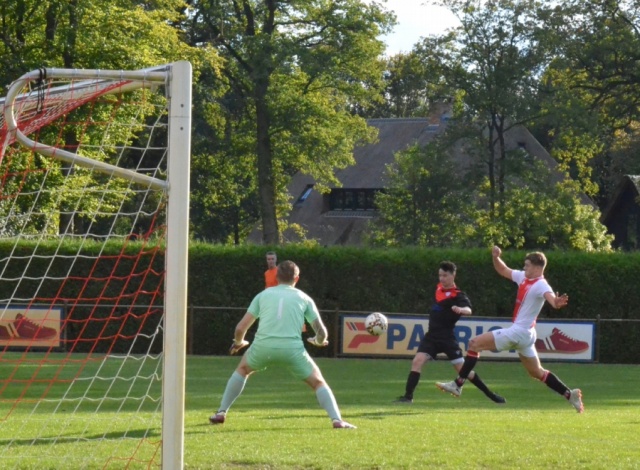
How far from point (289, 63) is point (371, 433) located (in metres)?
34.2

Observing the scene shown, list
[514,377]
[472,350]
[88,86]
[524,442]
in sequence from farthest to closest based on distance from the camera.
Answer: [514,377]
[472,350]
[524,442]
[88,86]

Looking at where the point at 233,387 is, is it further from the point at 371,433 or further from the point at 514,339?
the point at 514,339

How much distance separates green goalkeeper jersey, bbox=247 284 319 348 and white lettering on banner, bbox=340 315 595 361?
48.5ft

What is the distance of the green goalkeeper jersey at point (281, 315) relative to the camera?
35.3ft

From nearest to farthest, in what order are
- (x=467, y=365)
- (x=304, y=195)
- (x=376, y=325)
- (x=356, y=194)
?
(x=467, y=365)
(x=376, y=325)
(x=356, y=194)
(x=304, y=195)

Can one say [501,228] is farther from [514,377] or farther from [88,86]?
[88,86]

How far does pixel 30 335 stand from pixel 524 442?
16935 mm

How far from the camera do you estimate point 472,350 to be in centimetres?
1393

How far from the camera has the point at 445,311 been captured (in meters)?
14.8

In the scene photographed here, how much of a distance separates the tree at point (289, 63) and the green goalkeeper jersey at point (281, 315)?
106 feet

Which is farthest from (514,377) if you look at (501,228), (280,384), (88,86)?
(501,228)

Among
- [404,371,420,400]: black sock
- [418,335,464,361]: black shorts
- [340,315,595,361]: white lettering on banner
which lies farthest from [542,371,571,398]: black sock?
[340,315,595,361]: white lettering on banner

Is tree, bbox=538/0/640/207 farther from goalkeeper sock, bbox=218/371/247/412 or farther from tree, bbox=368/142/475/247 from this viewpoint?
goalkeeper sock, bbox=218/371/247/412

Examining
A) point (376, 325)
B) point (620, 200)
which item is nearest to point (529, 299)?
point (376, 325)
